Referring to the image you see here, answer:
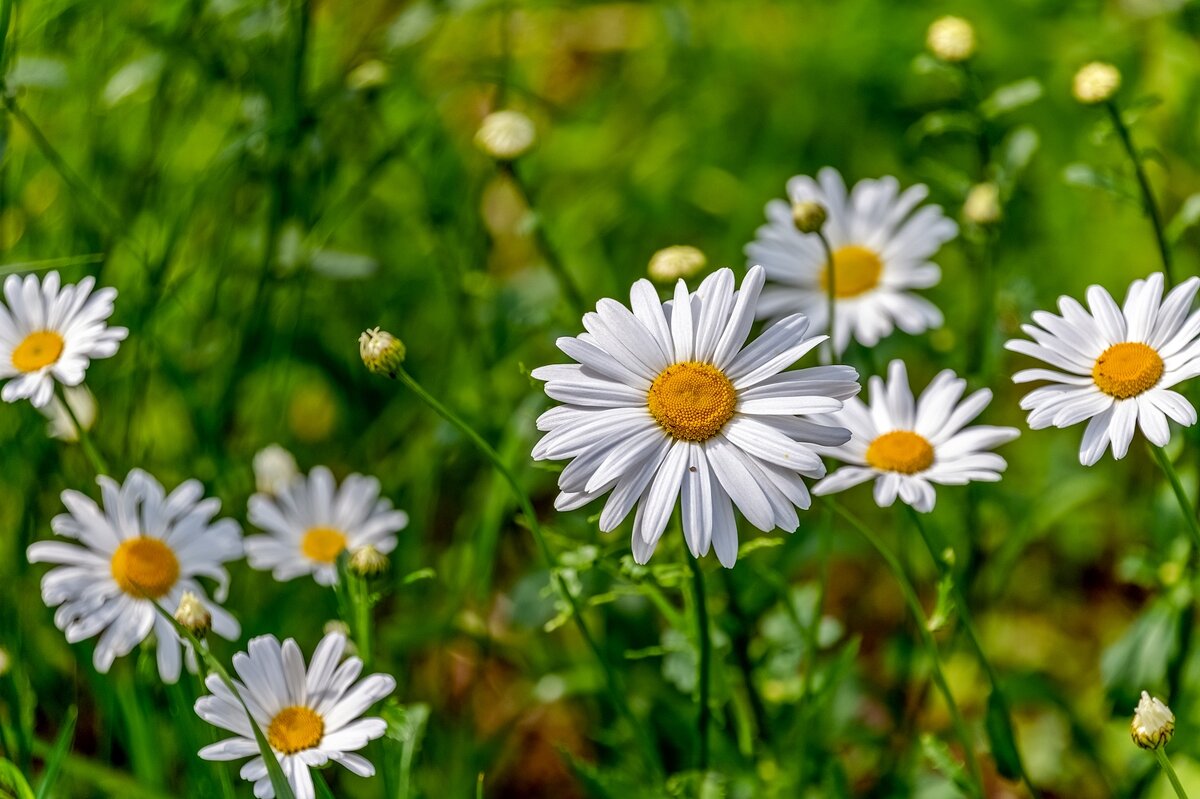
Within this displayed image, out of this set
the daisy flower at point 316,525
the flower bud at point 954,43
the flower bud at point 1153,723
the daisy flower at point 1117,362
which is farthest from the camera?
the flower bud at point 954,43

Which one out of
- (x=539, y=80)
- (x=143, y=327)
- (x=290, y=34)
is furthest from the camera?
(x=539, y=80)

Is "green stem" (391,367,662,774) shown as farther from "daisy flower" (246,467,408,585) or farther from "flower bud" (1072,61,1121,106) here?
"flower bud" (1072,61,1121,106)

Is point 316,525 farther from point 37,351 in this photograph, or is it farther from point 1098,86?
point 1098,86

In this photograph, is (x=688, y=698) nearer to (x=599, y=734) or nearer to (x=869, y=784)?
(x=599, y=734)

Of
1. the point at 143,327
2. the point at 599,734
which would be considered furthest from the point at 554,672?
the point at 143,327

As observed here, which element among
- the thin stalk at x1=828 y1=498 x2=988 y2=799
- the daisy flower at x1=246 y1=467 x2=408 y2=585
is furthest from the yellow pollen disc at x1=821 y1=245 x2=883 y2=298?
the daisy flower at x1=246 y1=467 x2=408 y2=585

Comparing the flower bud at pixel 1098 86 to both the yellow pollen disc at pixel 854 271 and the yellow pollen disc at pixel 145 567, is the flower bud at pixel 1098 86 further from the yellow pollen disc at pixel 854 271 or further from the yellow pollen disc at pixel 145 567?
the yellow pollen disc at pixel 145 567

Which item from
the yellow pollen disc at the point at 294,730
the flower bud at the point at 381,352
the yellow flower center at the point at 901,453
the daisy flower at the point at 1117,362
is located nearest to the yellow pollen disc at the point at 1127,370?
the daisy flower at the point at 1117,362
